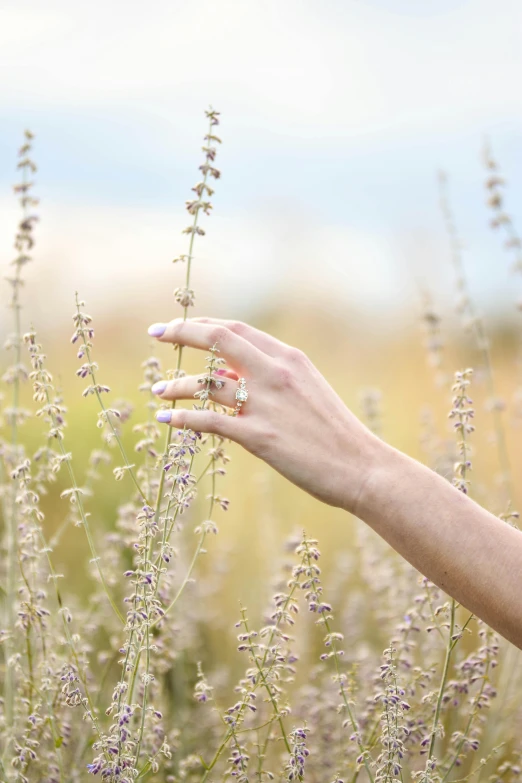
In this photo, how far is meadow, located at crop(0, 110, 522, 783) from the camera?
1.43 metres

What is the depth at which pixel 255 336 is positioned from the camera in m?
1.56

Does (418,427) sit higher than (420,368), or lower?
lower

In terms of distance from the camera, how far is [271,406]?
147cm

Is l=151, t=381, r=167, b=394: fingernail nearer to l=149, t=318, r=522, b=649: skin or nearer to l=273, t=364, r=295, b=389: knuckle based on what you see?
l=149, t=318, r=522, b=649: skin

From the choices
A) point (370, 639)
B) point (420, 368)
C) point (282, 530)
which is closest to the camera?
point (370, 639)

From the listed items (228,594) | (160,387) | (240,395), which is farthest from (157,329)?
(228,594)

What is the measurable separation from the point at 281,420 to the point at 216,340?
208 millimetres

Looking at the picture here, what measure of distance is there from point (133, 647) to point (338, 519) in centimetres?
315

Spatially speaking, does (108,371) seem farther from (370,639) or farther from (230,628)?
(370,639)

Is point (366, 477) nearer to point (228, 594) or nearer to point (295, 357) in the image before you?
point (295, 357)

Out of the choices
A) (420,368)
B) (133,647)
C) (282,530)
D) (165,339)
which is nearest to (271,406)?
(165,339)

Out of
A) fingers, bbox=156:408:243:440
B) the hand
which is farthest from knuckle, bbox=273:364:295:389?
fingers, bbox=156:408:243:440

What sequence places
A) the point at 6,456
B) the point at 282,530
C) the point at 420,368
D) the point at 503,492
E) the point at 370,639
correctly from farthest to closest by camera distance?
the point at 420,368
the point at 282,530
the point at 370,639
the point at 503,492
the point at 6,456

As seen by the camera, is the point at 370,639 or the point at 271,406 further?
the point at 370,639
